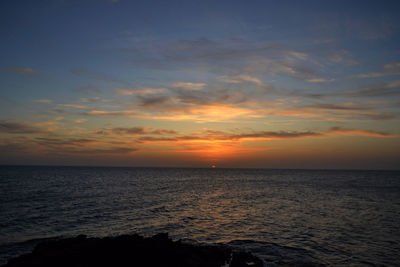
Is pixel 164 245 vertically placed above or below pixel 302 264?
above

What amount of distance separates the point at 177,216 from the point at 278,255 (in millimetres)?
16700

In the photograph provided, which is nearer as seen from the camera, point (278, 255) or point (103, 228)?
point (278, 255)

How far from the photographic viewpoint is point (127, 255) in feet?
51.4

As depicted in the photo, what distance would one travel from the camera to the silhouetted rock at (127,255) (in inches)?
583

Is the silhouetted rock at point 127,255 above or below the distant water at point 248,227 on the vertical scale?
above

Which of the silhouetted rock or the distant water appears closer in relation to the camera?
the silhouetted rock

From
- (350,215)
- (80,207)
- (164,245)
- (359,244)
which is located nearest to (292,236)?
(359,244)

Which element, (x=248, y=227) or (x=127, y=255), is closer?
(x=127, y=255)

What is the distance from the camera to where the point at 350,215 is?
34.1 m

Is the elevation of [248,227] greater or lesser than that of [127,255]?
lesser

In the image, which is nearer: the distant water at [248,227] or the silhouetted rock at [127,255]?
the silhouetted rock at [127,255]

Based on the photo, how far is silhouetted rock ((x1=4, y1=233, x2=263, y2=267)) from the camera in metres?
14.8

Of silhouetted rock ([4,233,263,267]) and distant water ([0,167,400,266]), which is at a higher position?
silhouetted rock ([4,233,263,267])

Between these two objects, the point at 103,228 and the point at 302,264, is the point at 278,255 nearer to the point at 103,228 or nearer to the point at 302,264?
the point at 302,264
